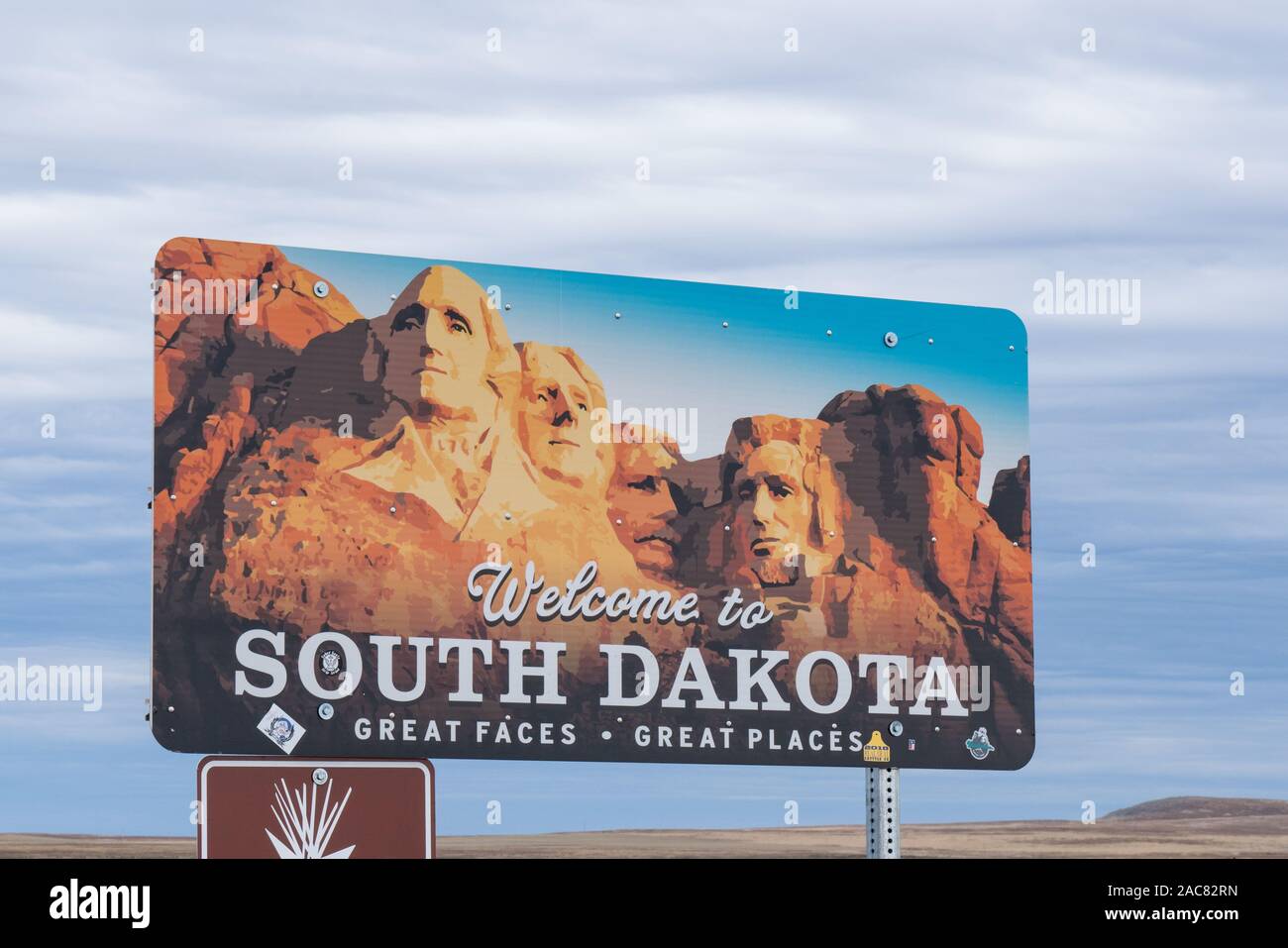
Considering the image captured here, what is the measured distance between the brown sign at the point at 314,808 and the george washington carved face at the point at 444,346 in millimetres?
2340

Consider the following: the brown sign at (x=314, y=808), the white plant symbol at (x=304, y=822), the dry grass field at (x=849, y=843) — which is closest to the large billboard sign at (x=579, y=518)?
the brown sign at (x=314, y=808)

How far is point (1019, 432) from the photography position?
1311cm

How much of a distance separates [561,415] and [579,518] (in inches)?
27.6

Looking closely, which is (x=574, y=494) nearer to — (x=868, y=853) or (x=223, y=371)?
(x=223, y=371)

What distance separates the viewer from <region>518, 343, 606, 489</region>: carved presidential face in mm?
11742

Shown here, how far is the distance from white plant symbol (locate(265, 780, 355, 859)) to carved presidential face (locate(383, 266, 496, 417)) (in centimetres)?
254

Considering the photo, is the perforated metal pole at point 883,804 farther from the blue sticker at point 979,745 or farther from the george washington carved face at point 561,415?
the george washington carved face at point 561,415

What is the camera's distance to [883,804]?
12258mm

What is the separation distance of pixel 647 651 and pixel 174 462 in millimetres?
3357

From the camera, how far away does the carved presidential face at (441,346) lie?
1141 cm

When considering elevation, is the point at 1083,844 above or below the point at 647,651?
below

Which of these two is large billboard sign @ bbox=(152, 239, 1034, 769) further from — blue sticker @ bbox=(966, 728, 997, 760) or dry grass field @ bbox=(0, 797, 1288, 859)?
dry grass field @ bbox=(0, 797, 1288, 859)

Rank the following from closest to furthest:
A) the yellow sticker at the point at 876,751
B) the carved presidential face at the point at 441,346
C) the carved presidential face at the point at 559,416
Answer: the carved presidential face at the point at 441,346 → the carved presidential face at the point at 559,416 → the yellow sticker at the point at 876,751

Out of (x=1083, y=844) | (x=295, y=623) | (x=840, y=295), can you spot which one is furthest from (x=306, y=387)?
(x=1083, y=844)
